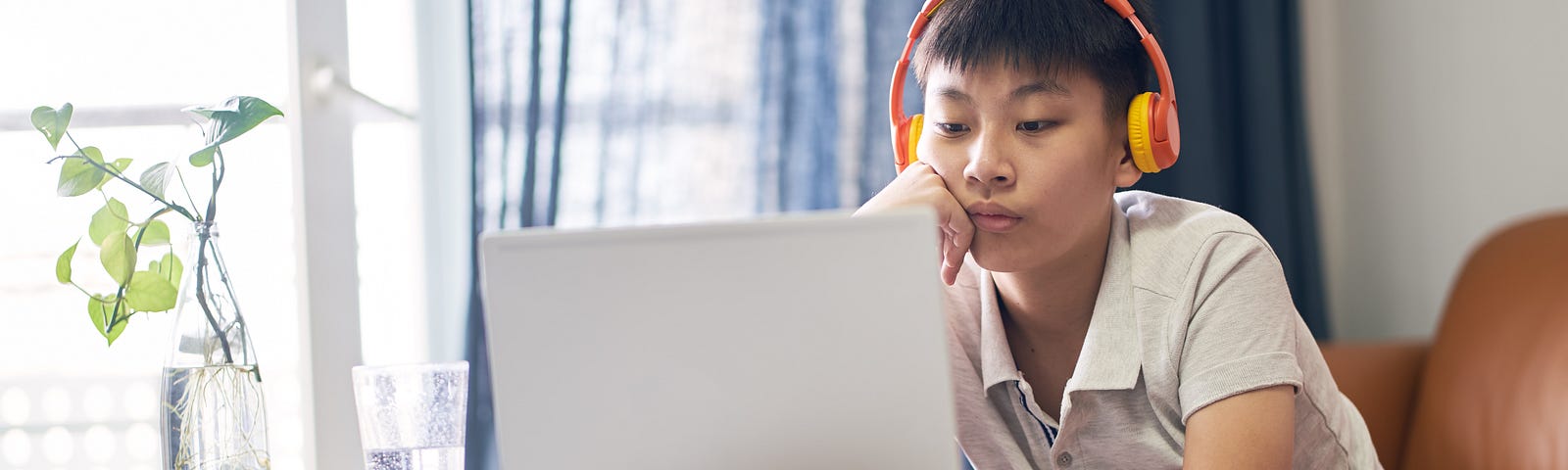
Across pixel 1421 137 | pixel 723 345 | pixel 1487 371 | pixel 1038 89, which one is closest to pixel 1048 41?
pixel 1038 89

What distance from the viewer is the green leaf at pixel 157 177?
79cm

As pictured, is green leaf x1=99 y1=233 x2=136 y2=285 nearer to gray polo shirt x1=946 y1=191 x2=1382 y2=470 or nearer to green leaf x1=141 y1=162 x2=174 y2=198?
green leaf x1=141 y1=162 x2=174 y2=198

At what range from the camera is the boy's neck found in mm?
1054

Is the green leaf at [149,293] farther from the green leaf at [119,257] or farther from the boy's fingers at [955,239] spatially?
the boy's fingers at [955,239]

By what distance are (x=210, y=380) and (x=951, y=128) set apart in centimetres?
60

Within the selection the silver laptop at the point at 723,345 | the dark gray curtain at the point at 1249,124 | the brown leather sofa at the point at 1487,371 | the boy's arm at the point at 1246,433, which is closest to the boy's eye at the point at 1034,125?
the boy's arm at the point at 1246,433

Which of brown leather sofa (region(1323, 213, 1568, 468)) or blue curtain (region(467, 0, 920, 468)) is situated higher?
blue curtain (region(467, 0, 920, 468))

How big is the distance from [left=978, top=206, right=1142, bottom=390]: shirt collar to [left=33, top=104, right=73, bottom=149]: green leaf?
770 mm

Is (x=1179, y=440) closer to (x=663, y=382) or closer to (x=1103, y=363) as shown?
(x=1103, y=363)

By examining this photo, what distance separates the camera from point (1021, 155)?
0.93m

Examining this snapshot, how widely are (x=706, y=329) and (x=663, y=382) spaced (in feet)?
0.13

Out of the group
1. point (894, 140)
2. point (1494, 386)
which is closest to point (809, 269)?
point (894, 140)

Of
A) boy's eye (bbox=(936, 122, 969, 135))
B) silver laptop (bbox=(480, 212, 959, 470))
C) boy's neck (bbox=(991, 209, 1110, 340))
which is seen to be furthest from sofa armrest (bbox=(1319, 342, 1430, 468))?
silver laptop (bbox=(480, 212, 959, 470))

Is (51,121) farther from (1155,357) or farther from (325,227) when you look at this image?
(1155,357)
